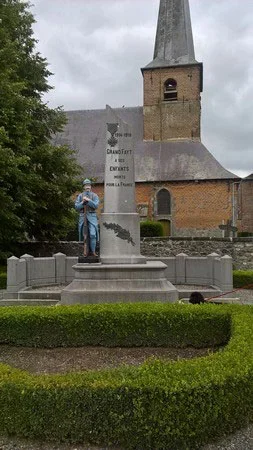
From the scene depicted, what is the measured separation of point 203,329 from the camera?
580 centimetres

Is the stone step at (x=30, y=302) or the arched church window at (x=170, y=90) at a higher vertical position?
the arched church window at (x=170, y=90)

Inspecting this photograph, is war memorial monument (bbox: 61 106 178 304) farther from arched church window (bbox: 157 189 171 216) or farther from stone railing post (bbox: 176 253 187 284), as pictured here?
arched church window (bbox: 157 189 171 216)

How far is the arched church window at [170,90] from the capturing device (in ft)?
107

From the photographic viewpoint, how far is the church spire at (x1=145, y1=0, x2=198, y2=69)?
32719mm

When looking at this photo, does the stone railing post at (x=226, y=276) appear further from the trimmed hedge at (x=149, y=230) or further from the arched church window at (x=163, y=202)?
the arched church window at (x=163, y=202)

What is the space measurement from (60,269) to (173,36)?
2735 cm

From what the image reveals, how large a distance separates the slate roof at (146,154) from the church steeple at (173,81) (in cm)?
104

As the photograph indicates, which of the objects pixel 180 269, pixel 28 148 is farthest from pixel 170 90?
pixel 180 269

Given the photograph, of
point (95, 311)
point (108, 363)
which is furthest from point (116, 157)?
point (108, 363)

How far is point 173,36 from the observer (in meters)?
33.1

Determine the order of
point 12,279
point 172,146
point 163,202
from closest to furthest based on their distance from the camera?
point 12,279 < point 163,202 < point 172,146

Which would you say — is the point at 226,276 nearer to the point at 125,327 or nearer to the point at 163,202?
the point at 125,327

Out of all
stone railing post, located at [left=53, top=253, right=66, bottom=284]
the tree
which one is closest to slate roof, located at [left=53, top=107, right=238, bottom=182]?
the tree

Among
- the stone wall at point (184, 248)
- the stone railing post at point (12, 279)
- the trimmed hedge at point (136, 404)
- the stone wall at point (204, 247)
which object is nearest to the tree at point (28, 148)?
the stone wall at point (184, 248)
